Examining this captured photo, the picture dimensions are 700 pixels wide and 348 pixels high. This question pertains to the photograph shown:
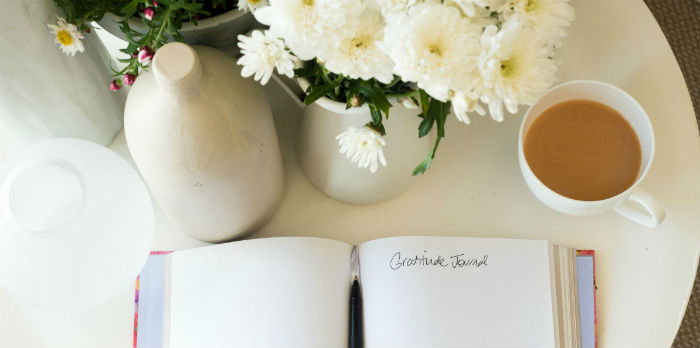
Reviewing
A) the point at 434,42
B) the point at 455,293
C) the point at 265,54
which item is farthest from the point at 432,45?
the point at 455,293

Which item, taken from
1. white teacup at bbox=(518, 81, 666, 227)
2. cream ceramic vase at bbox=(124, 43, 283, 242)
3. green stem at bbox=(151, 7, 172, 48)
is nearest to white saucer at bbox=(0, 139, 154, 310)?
cream ceramic vase at bbox=(124, 43, 283, 242)

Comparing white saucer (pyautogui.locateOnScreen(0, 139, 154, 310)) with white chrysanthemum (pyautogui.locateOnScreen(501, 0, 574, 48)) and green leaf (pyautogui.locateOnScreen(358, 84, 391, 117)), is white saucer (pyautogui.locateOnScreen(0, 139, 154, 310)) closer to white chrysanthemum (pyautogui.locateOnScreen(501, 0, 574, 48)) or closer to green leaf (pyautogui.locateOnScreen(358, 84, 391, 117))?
green leaf (pyautogui.locateOnScreen(358, 84, 391, 117))

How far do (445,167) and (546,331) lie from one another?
0.64ft

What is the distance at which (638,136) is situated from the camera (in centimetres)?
60

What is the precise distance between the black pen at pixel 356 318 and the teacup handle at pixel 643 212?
0.27 metres

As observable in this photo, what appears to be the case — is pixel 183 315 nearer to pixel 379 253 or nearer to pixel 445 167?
pixel 379 253

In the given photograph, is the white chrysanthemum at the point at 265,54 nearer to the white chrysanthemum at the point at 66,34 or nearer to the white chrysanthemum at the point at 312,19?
the white chrysanthemum at the point at 312,19

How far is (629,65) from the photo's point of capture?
0.67m

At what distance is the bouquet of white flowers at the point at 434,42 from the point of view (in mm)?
320

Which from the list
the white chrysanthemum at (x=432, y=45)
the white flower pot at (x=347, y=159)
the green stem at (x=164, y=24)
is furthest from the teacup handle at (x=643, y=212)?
the green stem at (x=164, y=24)

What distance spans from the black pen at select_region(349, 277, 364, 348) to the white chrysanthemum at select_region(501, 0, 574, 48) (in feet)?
1.07

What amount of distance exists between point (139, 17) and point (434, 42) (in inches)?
11.0

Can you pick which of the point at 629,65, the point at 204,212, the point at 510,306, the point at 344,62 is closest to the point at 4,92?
the point at 204,212

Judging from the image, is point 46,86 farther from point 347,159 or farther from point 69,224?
point 347,159
